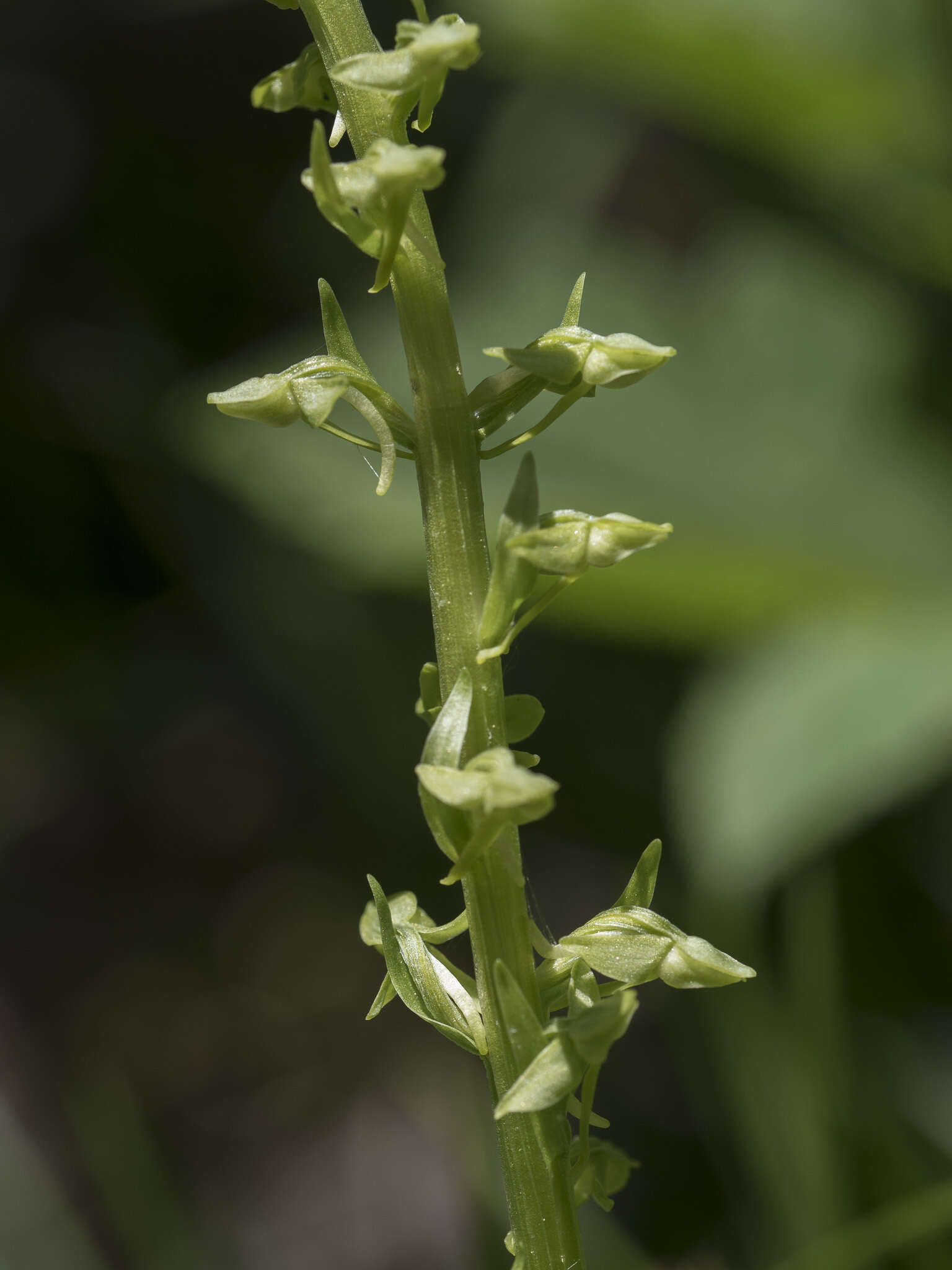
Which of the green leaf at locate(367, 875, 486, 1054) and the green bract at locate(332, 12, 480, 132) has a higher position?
the green bract at locate(332, 12, 480, 132)

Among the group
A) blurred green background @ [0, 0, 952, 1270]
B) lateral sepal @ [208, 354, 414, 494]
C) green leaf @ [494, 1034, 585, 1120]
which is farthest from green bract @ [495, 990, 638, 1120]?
blurred green background @ [0, 0, 952, 1270]

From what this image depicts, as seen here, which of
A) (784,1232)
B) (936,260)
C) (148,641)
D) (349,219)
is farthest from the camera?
(148,641)

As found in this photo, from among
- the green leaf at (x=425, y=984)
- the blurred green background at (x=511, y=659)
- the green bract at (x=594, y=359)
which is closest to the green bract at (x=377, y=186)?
the green bract at (x=594, y=359)

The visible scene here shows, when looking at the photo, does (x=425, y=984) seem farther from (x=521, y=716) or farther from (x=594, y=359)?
(x=594, y=359)

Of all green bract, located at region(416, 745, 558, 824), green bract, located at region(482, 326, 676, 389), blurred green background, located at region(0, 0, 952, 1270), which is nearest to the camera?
green bract, located at region(416, 745, 558, 824)

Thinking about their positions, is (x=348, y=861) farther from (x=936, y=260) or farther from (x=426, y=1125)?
(x=936, y=260)

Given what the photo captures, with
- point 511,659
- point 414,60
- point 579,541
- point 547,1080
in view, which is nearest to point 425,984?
point 547,1080

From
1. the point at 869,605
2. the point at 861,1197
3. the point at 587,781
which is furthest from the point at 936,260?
the point at 861,1197

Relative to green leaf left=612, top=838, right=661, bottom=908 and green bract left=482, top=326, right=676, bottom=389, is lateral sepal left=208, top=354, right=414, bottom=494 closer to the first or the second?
green bract left=482, top=326, right=676, bottom=389
